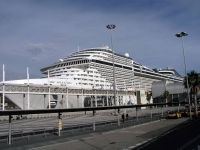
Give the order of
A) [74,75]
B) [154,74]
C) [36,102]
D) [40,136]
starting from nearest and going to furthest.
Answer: [40,136]
[36,102]
[74,75]
[154,74]

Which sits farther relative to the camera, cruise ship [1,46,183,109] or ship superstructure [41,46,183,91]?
ship superstructure [41,46,183,91]

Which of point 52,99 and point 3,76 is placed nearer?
point 3,76

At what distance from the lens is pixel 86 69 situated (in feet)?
244

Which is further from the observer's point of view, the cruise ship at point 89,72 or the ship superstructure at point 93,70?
the ship superstructure at point 93,70

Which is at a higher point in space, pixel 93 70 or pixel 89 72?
pixel 93 70

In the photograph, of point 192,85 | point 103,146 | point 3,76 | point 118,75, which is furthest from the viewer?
point 118,75

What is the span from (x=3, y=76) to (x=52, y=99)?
1660 cm

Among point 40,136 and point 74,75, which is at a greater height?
point 74,75

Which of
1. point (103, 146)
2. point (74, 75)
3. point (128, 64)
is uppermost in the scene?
point (128, 64)

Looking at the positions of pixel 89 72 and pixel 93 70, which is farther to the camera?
pixel 93 70

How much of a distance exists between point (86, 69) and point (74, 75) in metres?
7.18

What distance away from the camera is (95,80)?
7550 centimetres

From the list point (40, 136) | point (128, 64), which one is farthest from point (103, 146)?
point (128, 64)

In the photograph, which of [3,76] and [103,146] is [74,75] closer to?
[3,76]
